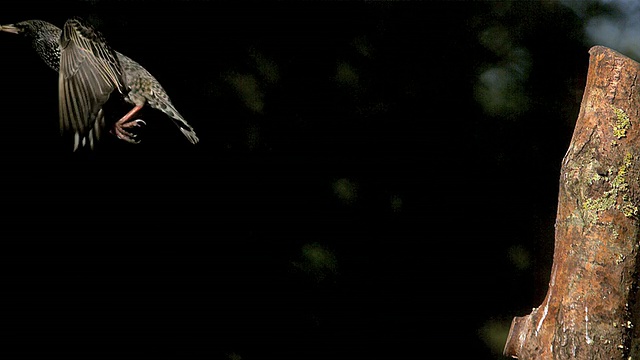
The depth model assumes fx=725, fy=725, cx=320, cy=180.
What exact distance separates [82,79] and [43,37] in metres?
0.19

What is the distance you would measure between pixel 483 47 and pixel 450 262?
32.2 inches

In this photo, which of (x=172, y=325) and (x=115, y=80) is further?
(x=172, y=325)

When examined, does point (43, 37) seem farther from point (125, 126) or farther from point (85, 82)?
point (125, 126)

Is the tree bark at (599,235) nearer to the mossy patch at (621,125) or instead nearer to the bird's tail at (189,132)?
the mossy patch at (621,125)

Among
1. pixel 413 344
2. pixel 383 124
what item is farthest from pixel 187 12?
pixel 413 344

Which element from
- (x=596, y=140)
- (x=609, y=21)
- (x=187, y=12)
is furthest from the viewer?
(x=609, y=21)

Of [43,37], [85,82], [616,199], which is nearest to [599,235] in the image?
[616,199]

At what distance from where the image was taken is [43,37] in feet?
5.52

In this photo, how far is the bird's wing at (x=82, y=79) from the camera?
1.58m

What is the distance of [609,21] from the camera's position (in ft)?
8.53

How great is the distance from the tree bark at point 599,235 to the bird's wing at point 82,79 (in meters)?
0.98

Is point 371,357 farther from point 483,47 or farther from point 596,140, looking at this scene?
point 596,140

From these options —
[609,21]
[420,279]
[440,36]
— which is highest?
[609,21]

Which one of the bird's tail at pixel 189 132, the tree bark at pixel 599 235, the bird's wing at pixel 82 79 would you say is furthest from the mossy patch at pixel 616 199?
the bird's wing at pixel 82 79
